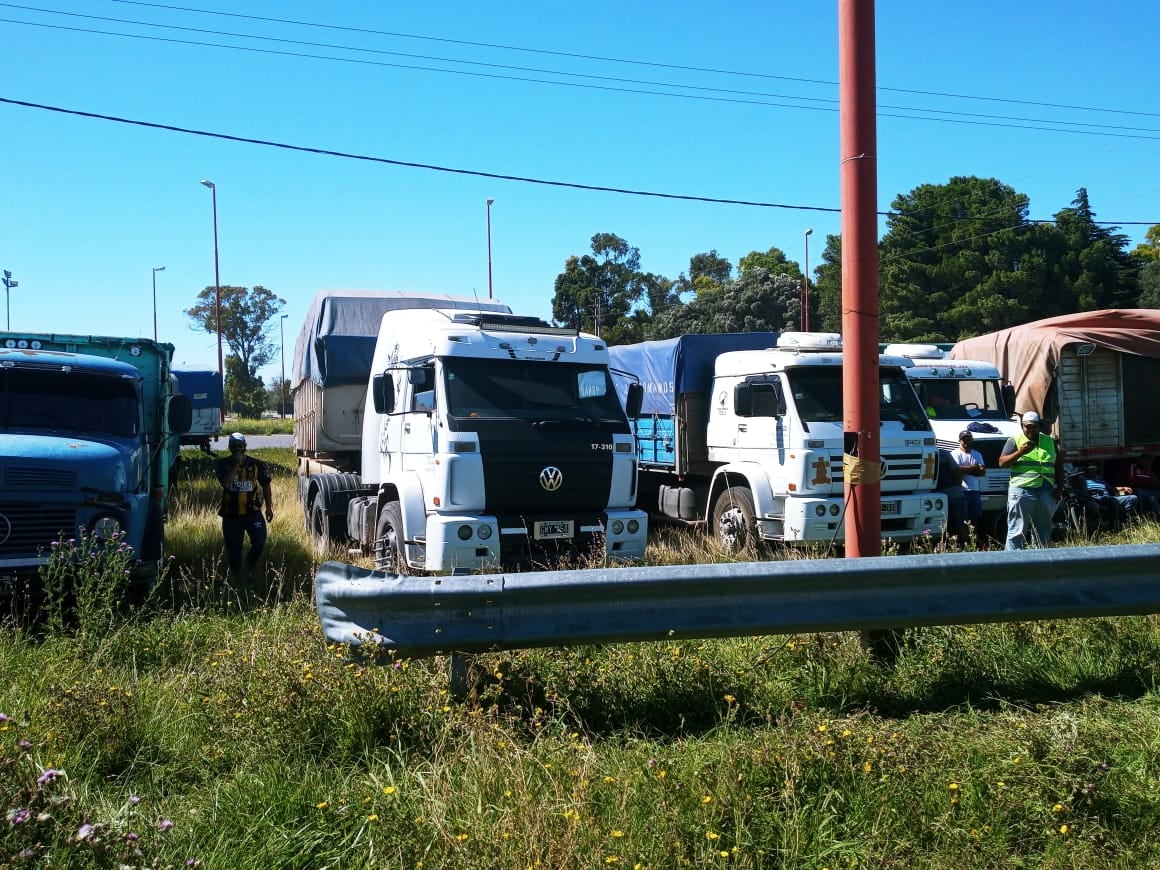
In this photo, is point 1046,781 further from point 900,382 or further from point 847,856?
point 900,382

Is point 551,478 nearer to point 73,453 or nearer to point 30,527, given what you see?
point 73,453

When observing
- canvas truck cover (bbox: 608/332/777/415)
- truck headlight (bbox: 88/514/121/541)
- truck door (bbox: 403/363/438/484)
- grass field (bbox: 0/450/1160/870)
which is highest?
canvas truck cover (bbox: 608/332/777/415)

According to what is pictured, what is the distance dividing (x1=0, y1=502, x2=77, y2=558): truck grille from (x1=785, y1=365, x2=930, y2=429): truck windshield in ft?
24.4

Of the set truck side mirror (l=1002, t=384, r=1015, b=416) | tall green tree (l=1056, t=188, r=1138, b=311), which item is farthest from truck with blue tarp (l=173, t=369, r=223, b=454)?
tall green tree (l=1056, t=188, r=1138, b=311)

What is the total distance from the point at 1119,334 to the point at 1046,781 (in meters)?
14.2

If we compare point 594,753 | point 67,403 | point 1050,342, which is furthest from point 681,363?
point 594,753

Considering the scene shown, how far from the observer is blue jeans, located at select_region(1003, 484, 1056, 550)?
30.2 feet

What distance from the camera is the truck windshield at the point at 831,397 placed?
10.7 m

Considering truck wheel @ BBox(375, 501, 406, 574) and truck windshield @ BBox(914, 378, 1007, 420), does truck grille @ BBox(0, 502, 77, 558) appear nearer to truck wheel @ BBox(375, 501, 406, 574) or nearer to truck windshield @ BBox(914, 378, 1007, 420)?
truck wheel @ BBox(375, 501, 406, 574)

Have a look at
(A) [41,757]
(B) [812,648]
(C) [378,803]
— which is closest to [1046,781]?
(B) [812,648]

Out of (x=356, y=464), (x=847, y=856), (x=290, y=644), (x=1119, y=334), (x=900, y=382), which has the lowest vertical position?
(x=847, y=856)

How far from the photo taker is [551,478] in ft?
28.9

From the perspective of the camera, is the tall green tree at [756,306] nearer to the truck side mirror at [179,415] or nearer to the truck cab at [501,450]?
the truck cab at [501,450]

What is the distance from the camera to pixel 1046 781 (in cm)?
380
